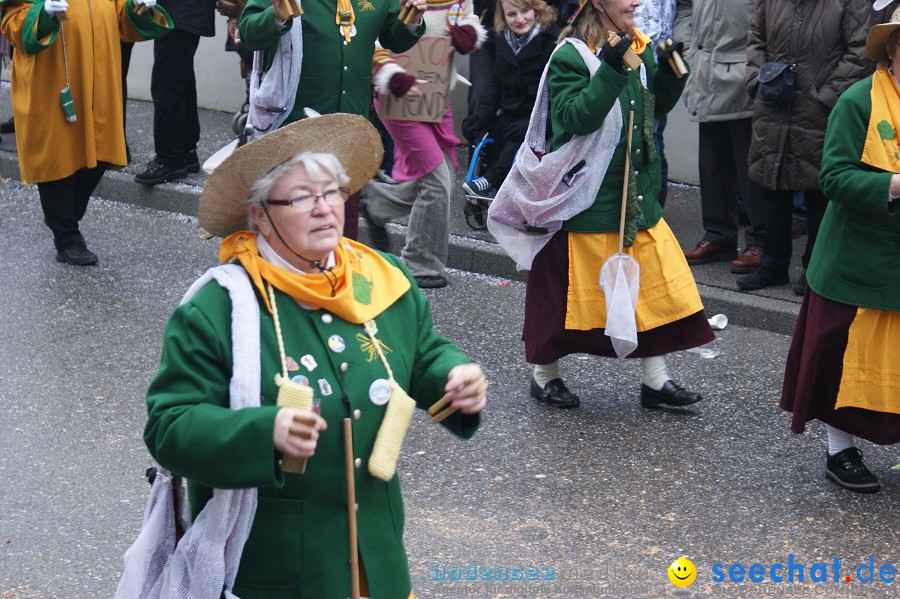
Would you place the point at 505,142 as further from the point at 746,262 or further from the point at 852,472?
the point at 852,472

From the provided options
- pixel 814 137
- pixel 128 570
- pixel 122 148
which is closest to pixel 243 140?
pixel 122 148

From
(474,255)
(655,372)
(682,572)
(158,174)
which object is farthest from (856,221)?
(158,174)

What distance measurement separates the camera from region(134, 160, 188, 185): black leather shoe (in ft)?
30.5

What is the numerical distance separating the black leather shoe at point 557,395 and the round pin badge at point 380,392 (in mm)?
2925

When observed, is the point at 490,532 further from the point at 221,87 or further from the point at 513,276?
the point at 221,87

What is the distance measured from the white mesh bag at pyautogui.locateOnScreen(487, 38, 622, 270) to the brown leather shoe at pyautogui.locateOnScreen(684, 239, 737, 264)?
2368 mm

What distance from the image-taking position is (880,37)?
4.50 metres

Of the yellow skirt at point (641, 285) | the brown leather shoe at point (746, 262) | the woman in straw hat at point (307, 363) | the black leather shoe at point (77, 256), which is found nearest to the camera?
the woman in straw hat at point (307, 363)

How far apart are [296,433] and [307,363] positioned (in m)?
0.29

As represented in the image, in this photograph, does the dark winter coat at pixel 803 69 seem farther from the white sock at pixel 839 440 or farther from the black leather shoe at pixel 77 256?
the black leather shoe at pixel 77 256

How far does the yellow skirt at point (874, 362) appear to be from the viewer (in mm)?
4578

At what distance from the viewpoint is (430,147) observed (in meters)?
7.20

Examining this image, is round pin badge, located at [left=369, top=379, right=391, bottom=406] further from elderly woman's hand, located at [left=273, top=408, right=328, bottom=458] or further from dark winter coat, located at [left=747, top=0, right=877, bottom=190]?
dark winter coat, located at [left=747, top=0, right=877, bottom=190]

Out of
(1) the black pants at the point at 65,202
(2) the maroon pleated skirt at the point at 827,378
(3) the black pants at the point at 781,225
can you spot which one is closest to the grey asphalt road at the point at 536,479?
(2) the maroon pleated skirt at the point at 827,378
